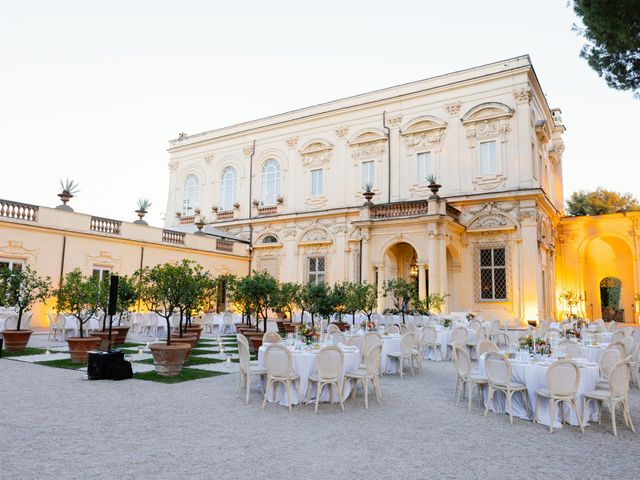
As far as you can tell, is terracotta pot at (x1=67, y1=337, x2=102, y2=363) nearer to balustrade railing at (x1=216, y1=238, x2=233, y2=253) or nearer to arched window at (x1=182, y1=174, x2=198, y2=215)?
balustrade railing at (x1=216, y1=238, x2=233, y2=253)

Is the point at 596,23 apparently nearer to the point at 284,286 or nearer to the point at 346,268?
the point at 284,286

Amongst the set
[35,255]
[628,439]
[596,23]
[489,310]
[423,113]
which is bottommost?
[628,439]

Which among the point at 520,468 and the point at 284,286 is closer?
the point at 520,468

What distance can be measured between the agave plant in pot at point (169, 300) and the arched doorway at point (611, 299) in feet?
71.6

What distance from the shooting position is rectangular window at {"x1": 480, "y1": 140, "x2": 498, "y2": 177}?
19.1m

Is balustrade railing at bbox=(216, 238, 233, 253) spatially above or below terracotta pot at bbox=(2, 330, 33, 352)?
above

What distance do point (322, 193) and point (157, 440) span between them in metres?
19.1

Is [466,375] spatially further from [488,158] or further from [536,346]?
[488,158]

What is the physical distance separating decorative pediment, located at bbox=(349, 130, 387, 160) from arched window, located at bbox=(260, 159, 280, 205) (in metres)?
4.56

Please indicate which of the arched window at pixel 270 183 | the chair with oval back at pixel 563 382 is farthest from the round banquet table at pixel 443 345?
the arched window at pixel 270 183

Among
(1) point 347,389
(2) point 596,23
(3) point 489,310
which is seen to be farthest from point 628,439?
(3) point 489,310

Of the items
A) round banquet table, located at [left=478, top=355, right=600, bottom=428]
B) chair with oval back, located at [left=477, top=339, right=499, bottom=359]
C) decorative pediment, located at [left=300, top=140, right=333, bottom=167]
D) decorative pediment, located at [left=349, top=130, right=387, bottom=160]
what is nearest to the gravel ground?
round banquet table, located at [left=478, top=355, right=600, bottom=428]

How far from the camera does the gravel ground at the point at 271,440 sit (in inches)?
155

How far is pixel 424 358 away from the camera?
38.0 ft
